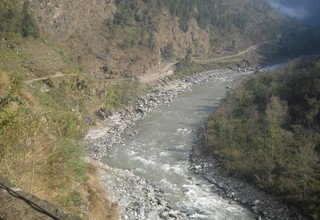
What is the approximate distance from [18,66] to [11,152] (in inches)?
1167

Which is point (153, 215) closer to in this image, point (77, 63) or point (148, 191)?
point (148, 191)

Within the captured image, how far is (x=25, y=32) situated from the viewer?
1596 inches

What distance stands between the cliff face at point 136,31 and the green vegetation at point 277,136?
20299 millimetres

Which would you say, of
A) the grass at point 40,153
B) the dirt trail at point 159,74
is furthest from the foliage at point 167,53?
the grass at point 40,153

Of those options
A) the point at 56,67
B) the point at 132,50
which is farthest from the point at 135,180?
the point at 132,50

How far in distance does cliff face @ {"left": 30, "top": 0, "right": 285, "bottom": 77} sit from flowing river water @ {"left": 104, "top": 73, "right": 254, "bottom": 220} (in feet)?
40.9

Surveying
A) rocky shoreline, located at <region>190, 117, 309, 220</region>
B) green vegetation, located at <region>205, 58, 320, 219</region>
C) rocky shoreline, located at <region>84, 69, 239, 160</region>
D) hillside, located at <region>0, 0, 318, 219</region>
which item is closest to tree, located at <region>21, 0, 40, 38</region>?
hillside, located at <region>0, 0, 318, 219</region>

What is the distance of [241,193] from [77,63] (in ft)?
98.9

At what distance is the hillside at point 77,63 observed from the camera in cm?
739

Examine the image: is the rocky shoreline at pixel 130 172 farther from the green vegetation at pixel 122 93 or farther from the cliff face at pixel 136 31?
the cliff face at pixel 136 31

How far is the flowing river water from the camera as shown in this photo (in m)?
22.3

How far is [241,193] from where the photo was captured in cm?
2414

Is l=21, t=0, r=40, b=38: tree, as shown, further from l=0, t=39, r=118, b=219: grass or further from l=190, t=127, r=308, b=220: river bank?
l=190, t=127, r=308, b=220: river bank

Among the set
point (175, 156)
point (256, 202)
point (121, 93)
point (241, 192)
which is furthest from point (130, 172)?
point (121, 93)
